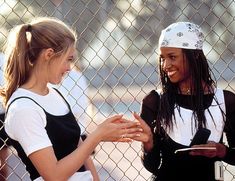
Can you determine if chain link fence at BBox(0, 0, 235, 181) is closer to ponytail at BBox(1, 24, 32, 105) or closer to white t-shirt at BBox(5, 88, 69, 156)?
ponytail at BBox(1, 24, 32, 105)

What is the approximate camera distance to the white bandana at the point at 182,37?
2992 mm

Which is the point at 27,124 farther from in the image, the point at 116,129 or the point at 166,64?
the point at 166,64

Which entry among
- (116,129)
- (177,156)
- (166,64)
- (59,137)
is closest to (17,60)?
(59,137)

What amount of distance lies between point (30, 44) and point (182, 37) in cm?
80

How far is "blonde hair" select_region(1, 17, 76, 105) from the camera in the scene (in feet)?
8.40

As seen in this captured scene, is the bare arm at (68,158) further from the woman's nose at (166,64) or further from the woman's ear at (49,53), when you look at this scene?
the woman's nose at (166,64)

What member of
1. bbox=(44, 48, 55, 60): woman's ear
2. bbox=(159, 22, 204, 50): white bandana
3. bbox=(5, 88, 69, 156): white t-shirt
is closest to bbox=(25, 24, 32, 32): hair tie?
bbox=(44, 48, 55, 60): woman's ear

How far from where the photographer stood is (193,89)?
3031mm

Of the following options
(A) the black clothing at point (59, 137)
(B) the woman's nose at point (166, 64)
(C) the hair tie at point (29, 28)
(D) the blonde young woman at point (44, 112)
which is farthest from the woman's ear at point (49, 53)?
(B) the woman's nose at point (166, 64)

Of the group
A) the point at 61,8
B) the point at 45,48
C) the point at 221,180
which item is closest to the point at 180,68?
the point at 221,180

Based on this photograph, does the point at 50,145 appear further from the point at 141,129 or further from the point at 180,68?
the point at 180,68

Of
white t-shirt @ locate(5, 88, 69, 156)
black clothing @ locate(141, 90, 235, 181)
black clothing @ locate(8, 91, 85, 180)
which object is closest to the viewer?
white t-shirt @ locate(5, 88, 69, 156)

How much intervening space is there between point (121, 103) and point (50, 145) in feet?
11.0

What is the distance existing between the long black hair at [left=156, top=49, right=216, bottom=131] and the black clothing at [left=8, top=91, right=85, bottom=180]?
543mm
